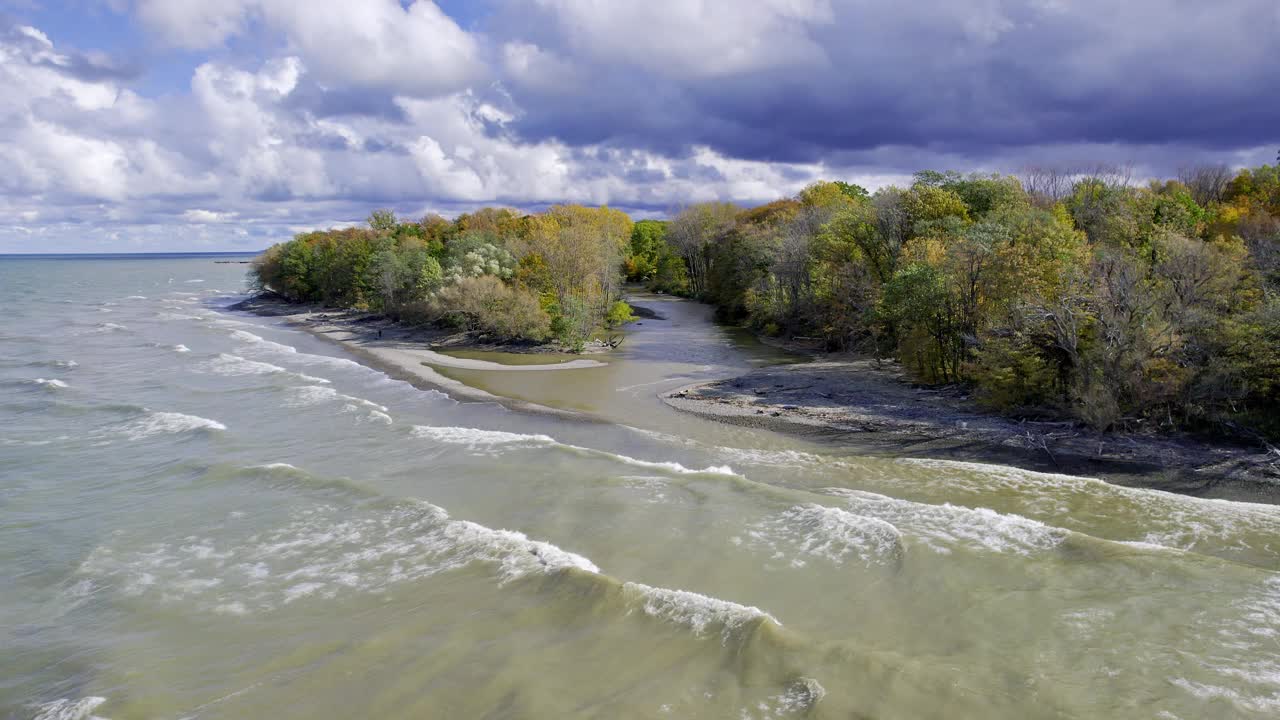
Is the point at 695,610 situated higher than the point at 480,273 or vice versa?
the point at 480,273

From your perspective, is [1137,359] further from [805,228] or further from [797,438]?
[805,228]

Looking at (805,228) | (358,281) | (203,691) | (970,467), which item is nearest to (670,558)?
(203,691)

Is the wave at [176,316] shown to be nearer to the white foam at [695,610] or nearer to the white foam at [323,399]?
the white foam at [323,399]

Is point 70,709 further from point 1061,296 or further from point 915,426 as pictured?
point 1061,296

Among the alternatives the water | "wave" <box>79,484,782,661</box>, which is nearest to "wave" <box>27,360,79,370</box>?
the water

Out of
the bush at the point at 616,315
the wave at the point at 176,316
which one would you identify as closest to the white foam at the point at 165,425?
the bush at the point at 616,315

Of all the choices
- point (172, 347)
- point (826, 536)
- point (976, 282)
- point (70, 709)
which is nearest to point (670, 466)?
point (826, 536)
